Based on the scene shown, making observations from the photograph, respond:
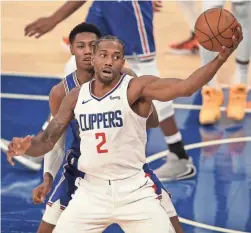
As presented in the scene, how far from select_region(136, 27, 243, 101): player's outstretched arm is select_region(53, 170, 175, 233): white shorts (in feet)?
1.73

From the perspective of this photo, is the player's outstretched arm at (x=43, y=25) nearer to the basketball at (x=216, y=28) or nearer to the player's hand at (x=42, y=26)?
the player's hand at (x=42, y=26)

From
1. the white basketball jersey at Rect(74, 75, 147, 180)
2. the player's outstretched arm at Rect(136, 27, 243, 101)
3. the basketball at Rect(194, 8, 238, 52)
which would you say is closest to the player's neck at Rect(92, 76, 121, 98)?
the white basketball jersey at Rect(74, 75, 147, 180)

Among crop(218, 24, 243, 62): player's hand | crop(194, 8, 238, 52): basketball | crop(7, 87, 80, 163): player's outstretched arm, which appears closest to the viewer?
crop(218, 24, 243, 62): player's hand

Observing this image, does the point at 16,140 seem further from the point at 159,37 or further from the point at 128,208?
the point at 159,37

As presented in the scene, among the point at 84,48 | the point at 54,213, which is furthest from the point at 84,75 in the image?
the point at 54,213

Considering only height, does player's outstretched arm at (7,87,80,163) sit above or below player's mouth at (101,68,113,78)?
below

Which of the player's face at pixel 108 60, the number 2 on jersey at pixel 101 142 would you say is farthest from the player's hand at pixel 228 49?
the number 2 on jersey at pixel 101 142

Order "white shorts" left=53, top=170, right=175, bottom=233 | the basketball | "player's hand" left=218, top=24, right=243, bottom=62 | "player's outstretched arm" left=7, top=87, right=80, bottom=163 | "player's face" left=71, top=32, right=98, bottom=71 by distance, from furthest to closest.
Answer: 1. "player's face" left=71, top=32, right=98, bottom=71
2. "player's outstretched arm" left=7, top=87, right=80, bottom=163
3. "white shorts" left=53, top=170, right=175, bottom=233
4. the basketball
5. "player's hand" left=218, top=24, right=243, bottom=62

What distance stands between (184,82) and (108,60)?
479mm

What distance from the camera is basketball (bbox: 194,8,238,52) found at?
5.01 metres

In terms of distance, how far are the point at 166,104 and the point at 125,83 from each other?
239cm

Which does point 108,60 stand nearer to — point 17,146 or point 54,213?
point 17,146

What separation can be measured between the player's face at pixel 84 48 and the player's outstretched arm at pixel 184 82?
617mm

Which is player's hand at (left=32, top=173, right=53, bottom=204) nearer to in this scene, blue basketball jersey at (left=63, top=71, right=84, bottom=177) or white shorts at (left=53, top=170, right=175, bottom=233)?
blue basketball jersey at (left=63, top=71, right=84, bottom=177)
